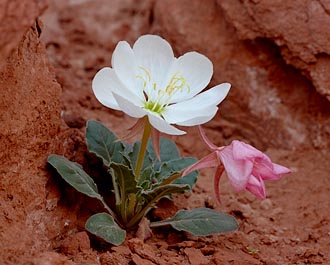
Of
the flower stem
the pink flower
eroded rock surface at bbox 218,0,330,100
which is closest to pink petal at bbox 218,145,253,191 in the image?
the pink flower

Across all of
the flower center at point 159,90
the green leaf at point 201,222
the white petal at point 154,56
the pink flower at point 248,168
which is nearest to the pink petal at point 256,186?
the pink flower at point 248,168

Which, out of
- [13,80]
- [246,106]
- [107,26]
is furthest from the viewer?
[107,26]

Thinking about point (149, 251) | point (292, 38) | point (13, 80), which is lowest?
point (149, 251)

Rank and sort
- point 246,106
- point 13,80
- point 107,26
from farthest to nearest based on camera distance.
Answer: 1. point 107,26
2. point 246,106
3. point 13,80

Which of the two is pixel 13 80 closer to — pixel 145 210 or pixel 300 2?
pixel 145 210

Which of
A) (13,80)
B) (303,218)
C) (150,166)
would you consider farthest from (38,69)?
(303,218)

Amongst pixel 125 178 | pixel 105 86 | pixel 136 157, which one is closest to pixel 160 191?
pixel 125 178

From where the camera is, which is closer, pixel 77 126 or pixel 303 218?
pixel 303 218
